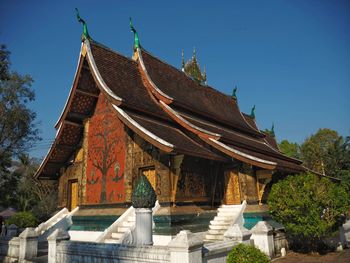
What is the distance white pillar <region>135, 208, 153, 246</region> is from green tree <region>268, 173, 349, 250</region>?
16.5 ft

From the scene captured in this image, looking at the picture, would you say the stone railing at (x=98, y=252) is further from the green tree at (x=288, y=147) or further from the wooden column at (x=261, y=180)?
the green tree at (x=288, y=147)

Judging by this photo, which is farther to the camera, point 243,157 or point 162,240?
point 243,157

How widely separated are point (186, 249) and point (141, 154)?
619 cm

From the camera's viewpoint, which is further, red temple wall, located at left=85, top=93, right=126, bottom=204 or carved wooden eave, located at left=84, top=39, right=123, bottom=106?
red temple wall, located at left=85, top=93, right=126, bottom=204

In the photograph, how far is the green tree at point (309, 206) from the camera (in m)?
9.53

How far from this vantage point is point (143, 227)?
7.04 m

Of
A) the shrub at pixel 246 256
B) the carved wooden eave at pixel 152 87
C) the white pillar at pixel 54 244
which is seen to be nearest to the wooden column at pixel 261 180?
the carved wooden eave at pixel 152 87

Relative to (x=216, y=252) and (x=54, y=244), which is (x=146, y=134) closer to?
(x=54, y=244)

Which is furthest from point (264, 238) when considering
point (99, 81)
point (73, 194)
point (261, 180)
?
point (73, 194)

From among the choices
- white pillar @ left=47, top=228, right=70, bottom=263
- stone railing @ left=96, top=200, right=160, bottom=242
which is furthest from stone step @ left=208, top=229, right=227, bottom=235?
white pillar @ left=47, top=228, right=70, bottom=263

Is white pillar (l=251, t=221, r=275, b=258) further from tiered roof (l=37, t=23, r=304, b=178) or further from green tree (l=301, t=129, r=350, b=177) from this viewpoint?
green tree (l=301, t=129, r=350, b=177)

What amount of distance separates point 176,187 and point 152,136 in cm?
195

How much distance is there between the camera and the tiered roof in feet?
36.6

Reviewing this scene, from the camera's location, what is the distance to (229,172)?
12.7m
